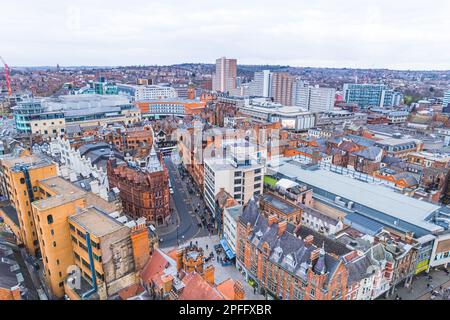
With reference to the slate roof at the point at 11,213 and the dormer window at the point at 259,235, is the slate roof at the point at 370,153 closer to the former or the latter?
the dormer window at the point at 259,235

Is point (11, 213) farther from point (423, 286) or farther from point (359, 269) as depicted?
point (423, 286)

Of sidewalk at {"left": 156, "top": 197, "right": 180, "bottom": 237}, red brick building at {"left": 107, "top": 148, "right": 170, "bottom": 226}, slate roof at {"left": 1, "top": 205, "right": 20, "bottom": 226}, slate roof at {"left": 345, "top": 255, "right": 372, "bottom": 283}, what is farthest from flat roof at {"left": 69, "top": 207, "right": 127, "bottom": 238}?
slate roof at {"left": 345, "top": 255, "right": 372, "bottom": 283}

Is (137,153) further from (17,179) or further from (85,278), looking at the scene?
(85,278)

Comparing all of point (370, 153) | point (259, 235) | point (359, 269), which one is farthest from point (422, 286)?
point (370, 153)

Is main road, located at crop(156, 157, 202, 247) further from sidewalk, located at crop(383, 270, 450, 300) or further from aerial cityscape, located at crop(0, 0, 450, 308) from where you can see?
sidewalk, located at crop(383, 270, 450, 300)

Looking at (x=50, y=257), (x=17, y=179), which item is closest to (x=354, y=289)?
(x=50, y=257)

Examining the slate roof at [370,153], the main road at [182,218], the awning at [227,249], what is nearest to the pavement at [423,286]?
the awning at [227,249]
